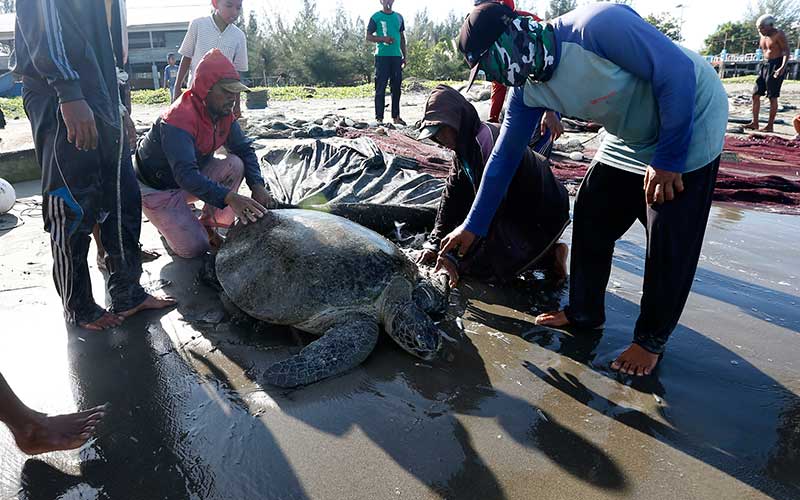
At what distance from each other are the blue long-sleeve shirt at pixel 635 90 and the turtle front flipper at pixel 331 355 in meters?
1.26

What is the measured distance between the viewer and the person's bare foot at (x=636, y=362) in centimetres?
213

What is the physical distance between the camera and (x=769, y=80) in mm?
8391

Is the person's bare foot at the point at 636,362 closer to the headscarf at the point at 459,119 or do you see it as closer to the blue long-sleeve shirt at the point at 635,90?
the blue long-sleeve shirt at the point at 635,90

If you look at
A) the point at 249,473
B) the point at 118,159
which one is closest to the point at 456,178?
the point at 118,159

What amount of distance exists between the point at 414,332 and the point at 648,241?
41.9 inches

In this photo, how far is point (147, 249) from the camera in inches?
141

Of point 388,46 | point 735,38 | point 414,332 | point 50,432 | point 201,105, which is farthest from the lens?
point 735,38

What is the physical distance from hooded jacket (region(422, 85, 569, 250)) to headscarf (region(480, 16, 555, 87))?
0.99m

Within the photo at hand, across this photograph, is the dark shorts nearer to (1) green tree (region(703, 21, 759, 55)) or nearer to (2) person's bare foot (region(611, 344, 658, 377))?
(2) person's bare foot (region(611, 344, 658, 377))

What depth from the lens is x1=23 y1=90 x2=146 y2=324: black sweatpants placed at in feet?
7.54

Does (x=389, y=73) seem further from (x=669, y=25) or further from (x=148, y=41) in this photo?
(x=669, y=25)

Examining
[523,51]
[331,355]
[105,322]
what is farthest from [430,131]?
[105,322]

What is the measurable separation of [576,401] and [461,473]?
634 millimetres

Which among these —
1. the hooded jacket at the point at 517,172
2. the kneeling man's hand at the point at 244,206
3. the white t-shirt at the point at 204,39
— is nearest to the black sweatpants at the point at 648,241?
the hooded jacket at the point at 517,172
